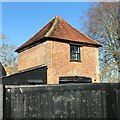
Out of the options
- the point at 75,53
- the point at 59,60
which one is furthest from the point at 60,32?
the point at 59,60

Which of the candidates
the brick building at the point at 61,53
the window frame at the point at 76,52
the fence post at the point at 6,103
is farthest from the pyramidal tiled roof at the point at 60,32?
the fence post at the point at 6,103

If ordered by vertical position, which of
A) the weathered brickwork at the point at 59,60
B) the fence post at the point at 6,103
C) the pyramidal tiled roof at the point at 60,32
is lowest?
the fence post at the point at 6,103

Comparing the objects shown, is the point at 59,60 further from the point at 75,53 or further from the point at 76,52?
the point at 76,52

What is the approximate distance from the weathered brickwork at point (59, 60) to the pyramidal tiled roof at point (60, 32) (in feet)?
1.83

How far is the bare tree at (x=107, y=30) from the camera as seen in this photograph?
84.9ft

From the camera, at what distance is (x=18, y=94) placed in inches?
106

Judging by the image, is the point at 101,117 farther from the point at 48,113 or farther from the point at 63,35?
the point at 63,35

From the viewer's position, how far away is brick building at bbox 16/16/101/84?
63.2 feet

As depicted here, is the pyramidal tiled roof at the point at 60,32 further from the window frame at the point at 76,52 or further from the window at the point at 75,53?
the window at the point at 75,53

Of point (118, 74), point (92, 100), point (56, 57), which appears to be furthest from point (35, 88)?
point (118, 74)

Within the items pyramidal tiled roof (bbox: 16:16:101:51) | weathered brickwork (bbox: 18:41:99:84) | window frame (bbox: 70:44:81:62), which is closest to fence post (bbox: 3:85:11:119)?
weathered brickwork (bbox: 18:41:99:84)

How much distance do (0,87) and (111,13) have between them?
25785mm

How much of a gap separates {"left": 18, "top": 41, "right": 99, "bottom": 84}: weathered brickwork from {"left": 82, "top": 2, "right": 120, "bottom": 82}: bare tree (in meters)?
3.83

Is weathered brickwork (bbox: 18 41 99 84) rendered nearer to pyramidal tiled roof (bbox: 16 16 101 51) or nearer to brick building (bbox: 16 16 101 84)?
brick building (bbox: 16 16 101 84)
